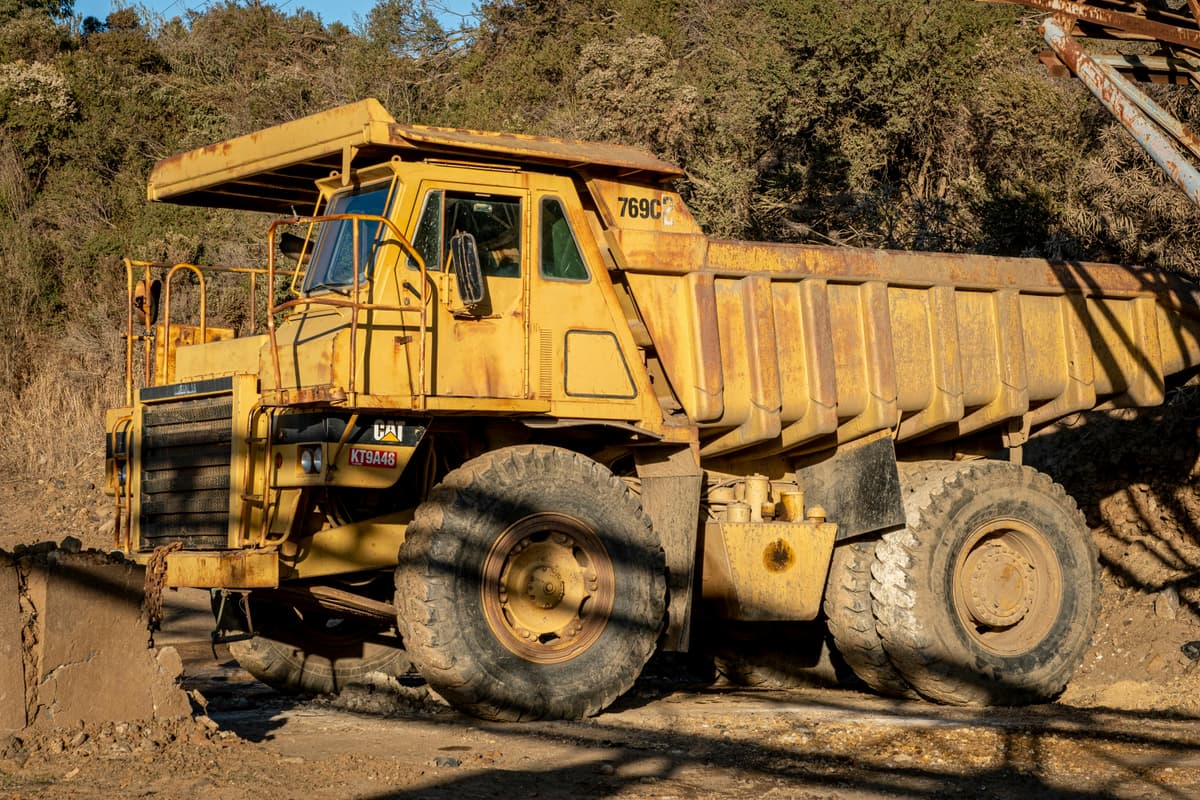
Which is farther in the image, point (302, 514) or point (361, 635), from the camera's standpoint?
point (361, 635)

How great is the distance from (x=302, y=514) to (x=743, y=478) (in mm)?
3378

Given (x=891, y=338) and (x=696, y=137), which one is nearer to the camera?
(x=891, y=338)

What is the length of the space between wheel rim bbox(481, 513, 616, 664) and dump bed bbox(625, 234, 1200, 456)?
1.25 m

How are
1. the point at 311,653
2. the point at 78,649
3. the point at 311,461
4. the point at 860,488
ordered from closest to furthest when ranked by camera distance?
1. the point at 78,649
2. the point at 311,461
3. the point at 311,653
4. the point at 860,488

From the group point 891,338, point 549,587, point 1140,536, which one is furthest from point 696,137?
point 549,587

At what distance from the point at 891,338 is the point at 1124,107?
2138 millimetres

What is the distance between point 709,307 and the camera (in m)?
9.33

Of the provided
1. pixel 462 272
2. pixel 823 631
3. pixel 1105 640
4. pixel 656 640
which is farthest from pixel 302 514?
pixel 1105 640

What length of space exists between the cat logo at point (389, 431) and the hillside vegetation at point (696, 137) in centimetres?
1035

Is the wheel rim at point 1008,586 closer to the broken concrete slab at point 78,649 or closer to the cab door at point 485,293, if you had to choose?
the cab door at point 485,293

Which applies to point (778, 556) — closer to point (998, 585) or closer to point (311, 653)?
point (998, 585)

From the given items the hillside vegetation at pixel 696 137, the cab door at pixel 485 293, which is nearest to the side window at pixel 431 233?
the cab door at pixel 485 293

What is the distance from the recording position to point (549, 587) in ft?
27.9

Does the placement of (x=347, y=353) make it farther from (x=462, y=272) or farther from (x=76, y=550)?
(x=76, y=550)
